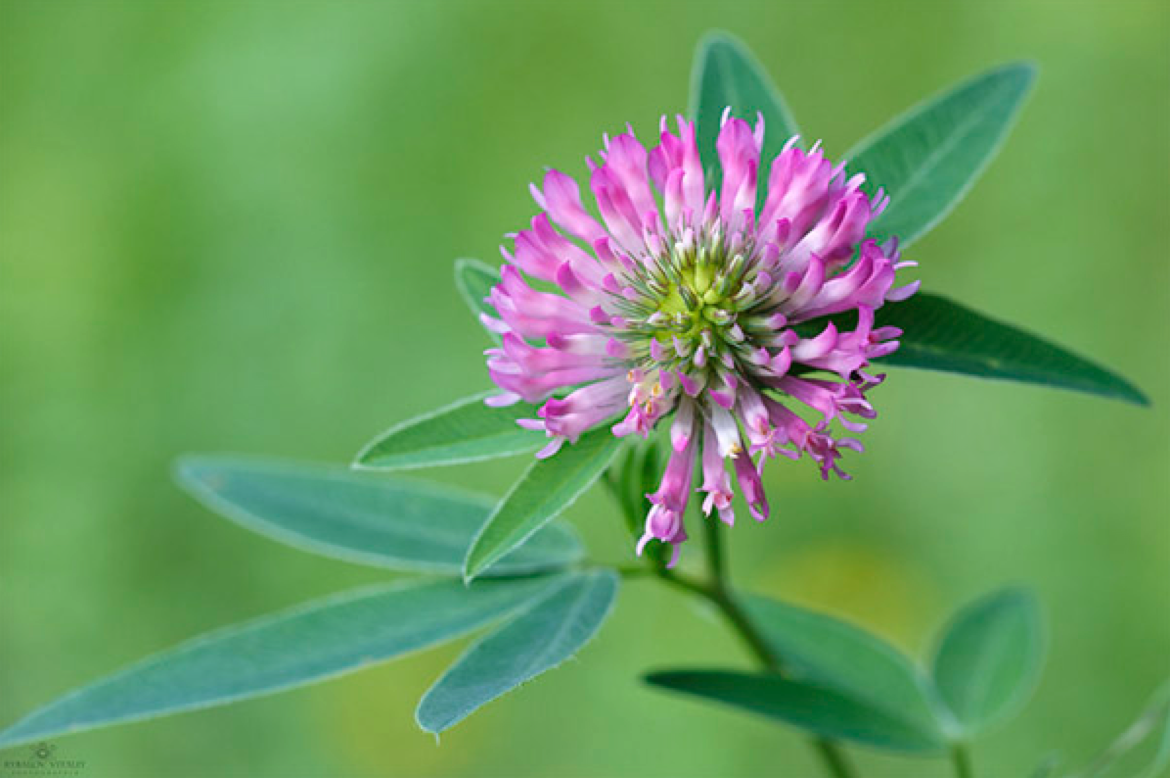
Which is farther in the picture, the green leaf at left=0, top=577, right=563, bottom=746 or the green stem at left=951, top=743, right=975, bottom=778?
the green stem at left=951, top=743, right=975, bottom=778

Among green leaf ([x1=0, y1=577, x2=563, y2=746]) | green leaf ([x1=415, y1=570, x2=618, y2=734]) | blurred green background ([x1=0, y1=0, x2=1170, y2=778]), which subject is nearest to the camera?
green leaf ([x1=415, y1=570, x2=618, y2=734])

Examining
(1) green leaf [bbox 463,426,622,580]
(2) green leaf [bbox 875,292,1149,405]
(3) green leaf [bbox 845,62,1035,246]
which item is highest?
(3) green leaf [bbox 845,62,1035,246]

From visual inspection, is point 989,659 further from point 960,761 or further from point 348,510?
point 348,510

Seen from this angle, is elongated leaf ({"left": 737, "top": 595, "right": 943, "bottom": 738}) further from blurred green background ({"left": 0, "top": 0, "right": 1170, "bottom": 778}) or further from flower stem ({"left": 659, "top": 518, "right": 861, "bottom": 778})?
blurred green background ({"left": 0, "top": 0, "right": 1170, "bottom": 778})

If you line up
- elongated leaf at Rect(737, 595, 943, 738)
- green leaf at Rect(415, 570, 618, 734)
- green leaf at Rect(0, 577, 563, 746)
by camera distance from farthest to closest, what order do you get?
elongated leaf at Rect(737, 595, 943, 738)
green leaf at Rect(0, 577, 563, 746)
green leaf at Rect(415, 570, 618, 734)

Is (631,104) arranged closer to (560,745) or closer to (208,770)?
(560,745)

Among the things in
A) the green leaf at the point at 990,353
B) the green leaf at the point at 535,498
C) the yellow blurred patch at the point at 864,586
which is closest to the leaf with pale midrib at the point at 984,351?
the green leaf at the point at 990,353

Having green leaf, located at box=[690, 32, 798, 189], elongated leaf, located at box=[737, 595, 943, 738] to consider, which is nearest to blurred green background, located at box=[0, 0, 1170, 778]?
elongated leaf, located at box=[737, 595, 943, 738]
